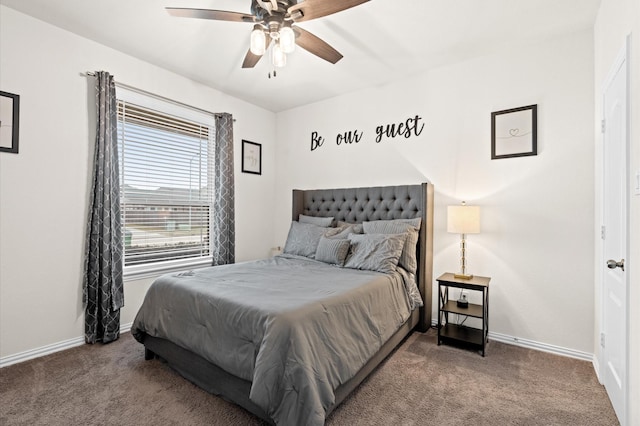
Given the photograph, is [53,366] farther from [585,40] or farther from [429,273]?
[585,40]

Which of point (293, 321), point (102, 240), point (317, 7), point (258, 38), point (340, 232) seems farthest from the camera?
point (340, 232)

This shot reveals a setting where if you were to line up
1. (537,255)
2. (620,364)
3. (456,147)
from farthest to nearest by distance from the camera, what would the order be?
(456,147) < (537,255) < (620,364)

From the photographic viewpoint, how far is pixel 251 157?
14.5ft

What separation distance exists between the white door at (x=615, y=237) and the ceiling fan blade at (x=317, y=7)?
1530mm

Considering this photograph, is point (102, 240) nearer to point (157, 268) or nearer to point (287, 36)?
point (157, 268)

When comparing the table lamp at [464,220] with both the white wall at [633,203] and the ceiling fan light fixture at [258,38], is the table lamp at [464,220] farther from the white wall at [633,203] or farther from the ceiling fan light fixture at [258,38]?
the ceiling fan light fixture at [258,38]

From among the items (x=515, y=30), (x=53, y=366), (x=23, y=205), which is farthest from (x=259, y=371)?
(x=515, y=30)

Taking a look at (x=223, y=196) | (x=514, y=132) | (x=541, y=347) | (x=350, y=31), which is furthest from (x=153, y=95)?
(x=541, y=347)

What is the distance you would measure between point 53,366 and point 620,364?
386 cm

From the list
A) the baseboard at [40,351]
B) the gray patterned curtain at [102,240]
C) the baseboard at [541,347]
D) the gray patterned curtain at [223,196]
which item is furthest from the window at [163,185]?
the baseboard at [541,347]

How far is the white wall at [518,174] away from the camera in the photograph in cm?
260

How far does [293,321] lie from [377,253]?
1441 millimetres

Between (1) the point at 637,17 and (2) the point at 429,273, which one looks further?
(2) the point at 429,273

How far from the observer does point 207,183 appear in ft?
13.1
